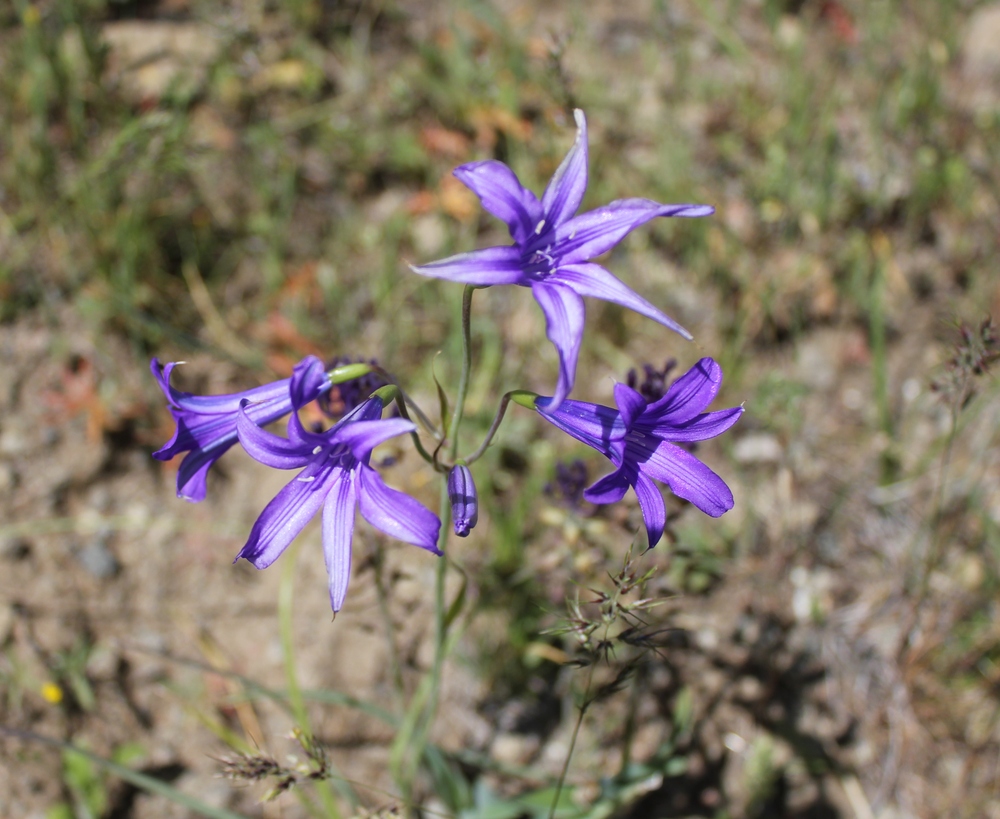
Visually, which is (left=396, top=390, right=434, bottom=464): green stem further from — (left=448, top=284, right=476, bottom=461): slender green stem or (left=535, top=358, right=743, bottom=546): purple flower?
(left=535, top=358, right=743, bottom=546): purple flower

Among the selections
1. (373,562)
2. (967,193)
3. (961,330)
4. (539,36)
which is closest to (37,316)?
(373,562)

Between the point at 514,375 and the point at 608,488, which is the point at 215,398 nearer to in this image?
the point at 608,488

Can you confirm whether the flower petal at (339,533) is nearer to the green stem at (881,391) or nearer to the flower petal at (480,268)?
the flower petal at (480,268)

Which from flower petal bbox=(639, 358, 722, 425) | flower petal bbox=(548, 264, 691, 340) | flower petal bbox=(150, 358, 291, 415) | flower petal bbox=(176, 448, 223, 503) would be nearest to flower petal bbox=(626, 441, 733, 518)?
flower petal bbox=(639, 358, 722, 425)

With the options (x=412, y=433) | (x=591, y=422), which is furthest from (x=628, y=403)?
(x=412, y=433)

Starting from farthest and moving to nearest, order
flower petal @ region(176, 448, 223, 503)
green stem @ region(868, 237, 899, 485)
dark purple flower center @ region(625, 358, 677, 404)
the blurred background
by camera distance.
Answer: green stem @ region(868, 237, 899, 485)
the blurred background
dark purple flower center @ region(625, 358, 677, 404)
flower petal @ region(176, 448, 223, 503)

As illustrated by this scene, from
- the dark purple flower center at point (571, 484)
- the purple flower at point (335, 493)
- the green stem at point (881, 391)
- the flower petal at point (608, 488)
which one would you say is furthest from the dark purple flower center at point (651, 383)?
the green stem at point (881, 391)

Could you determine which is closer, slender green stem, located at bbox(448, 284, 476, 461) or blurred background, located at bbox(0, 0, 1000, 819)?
slender green stem, located at bbox(448, 284, 476, 461)
